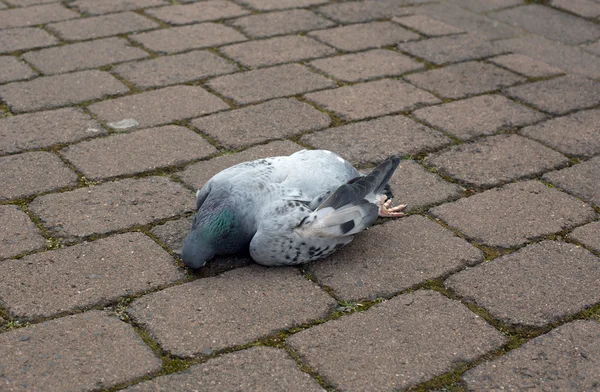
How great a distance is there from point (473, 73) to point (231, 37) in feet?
5.04

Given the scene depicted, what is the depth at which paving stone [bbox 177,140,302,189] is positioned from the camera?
345 centimetres

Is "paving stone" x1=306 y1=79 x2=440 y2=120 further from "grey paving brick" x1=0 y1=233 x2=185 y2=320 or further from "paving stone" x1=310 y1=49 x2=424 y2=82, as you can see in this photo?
"grey paving brick" x1=0 y1=233 x2=185 y2=320

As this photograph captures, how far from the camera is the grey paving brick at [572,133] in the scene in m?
3.86

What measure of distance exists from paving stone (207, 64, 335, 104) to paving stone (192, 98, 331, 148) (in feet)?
0.40

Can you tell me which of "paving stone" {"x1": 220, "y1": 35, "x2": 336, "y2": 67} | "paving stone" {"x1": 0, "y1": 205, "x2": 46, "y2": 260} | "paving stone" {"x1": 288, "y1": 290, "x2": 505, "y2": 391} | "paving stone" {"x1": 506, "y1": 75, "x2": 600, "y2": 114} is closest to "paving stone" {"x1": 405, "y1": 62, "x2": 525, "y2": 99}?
"paving stone" {"x1": 506, "y1": 75, "x2": 600, "y2": 114}

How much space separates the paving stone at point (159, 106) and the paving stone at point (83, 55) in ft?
1.67

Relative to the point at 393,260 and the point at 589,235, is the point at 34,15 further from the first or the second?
the point at 589,235

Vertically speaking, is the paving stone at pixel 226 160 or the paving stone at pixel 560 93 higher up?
the paving stone at pixel 560 93

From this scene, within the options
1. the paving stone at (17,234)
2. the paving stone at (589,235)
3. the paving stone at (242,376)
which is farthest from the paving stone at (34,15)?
the paving stone at (589,235)

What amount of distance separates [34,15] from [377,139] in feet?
8.88

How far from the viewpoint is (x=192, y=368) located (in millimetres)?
2361

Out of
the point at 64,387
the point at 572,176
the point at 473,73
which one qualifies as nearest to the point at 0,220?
the point at 64,387

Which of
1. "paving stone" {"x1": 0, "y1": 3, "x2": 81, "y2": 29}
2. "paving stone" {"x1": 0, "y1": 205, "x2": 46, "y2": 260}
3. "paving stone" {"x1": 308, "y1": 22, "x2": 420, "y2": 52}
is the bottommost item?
"paving stone" {"x1": 0, "y1": 205, "x2": 46, "y2": 260}

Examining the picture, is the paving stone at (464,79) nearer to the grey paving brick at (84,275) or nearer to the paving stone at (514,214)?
the paving stone at (514,214)
